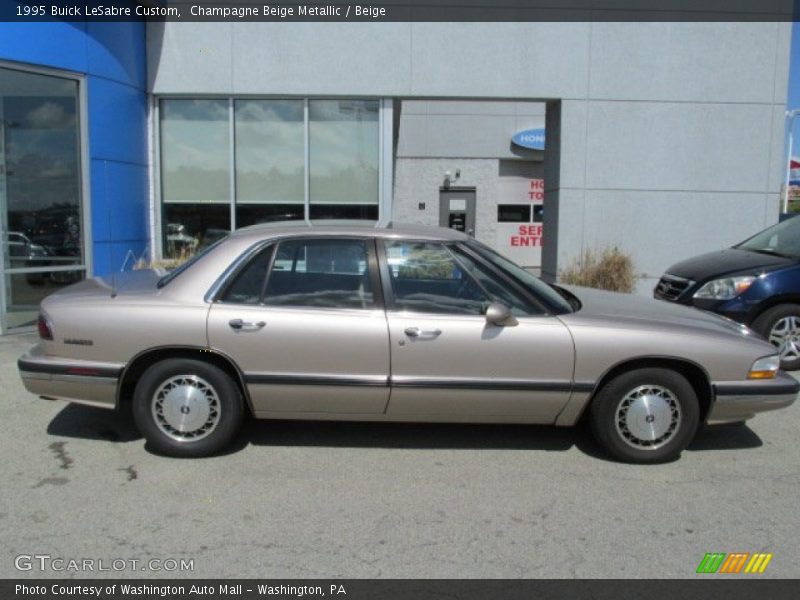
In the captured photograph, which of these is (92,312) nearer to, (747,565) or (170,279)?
(170,279)

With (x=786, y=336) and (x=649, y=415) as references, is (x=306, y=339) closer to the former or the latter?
(x=649, y=415)

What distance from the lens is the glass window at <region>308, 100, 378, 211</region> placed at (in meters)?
10.5

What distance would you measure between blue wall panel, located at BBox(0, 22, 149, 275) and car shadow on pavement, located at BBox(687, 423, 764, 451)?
7.82 m

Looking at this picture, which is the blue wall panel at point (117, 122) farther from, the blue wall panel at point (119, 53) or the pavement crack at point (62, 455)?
the pavement crack at point (62, 455)

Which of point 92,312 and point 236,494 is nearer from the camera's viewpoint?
point 236,494

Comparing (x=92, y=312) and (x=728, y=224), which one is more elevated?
(x=728, y=224)

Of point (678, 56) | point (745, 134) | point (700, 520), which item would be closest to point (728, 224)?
point (745, 134)

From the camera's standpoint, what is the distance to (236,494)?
3.91m

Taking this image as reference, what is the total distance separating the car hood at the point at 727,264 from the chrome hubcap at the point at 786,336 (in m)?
0.56

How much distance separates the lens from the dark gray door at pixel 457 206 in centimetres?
2047

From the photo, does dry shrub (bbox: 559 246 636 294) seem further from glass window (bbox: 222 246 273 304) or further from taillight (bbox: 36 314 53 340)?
taillight (bbox: 36 314 53 340)

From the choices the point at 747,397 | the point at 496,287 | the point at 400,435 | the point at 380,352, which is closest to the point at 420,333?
the point at 380,352
